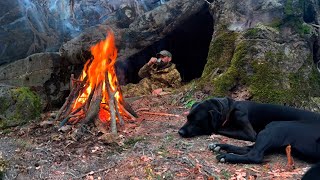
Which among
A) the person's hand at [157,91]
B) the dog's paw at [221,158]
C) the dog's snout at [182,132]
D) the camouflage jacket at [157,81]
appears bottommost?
the dog's paw at [221,158]

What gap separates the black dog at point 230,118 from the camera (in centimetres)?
496

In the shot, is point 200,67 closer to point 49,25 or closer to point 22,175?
point 49,25

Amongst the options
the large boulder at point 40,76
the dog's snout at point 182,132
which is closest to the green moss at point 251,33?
the dog's snout at point 182,132

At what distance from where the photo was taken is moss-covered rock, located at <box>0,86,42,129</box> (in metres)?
5.88

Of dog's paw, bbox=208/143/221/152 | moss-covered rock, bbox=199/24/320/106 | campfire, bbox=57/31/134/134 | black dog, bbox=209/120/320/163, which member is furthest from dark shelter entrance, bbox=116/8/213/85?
black dog, bbox=209/120/320/163

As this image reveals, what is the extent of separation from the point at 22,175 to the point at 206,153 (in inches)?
83.7

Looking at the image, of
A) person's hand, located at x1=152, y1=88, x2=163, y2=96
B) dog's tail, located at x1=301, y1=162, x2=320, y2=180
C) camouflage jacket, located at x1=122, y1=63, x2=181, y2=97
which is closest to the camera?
dog's tail, located at x1=301, y1=162, x2=320, y2=180

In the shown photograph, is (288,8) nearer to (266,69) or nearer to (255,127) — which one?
(266,69)

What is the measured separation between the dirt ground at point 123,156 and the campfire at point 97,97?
0.26 meters

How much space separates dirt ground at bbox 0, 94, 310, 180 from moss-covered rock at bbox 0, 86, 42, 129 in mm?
317

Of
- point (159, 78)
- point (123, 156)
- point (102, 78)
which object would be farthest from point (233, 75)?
point (123, 156)

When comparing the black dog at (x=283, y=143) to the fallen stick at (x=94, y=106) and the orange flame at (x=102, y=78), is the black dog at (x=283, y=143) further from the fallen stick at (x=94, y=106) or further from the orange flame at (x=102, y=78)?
the orange flame at (x=102, y=78)

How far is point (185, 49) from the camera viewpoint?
1165 cm

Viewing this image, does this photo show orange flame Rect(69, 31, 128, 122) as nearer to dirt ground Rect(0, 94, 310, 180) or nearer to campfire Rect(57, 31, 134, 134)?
campfire Rect(57, 31, 134, 134)
